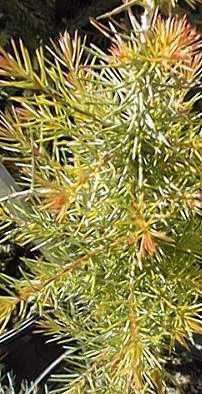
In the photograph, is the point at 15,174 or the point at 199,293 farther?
the point at 15,174

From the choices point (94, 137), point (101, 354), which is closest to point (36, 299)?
point (101, 354)

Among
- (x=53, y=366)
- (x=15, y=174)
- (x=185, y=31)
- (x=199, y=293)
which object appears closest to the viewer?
(x=185, y=31)

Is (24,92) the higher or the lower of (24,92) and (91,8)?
the lower

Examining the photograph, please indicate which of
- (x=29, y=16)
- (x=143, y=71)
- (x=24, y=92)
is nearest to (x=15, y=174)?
(x=24, y=92)

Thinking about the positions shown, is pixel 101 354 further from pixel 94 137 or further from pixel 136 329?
pixel 94 137

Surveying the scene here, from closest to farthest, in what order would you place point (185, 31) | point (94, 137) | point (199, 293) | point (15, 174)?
point (185, 31) < point (94, 137) < point (199, 293) < point (15, 174)

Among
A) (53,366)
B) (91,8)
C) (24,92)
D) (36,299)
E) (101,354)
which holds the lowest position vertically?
(53,366)

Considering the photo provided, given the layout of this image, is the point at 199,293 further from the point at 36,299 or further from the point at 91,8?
the point at 91,8
